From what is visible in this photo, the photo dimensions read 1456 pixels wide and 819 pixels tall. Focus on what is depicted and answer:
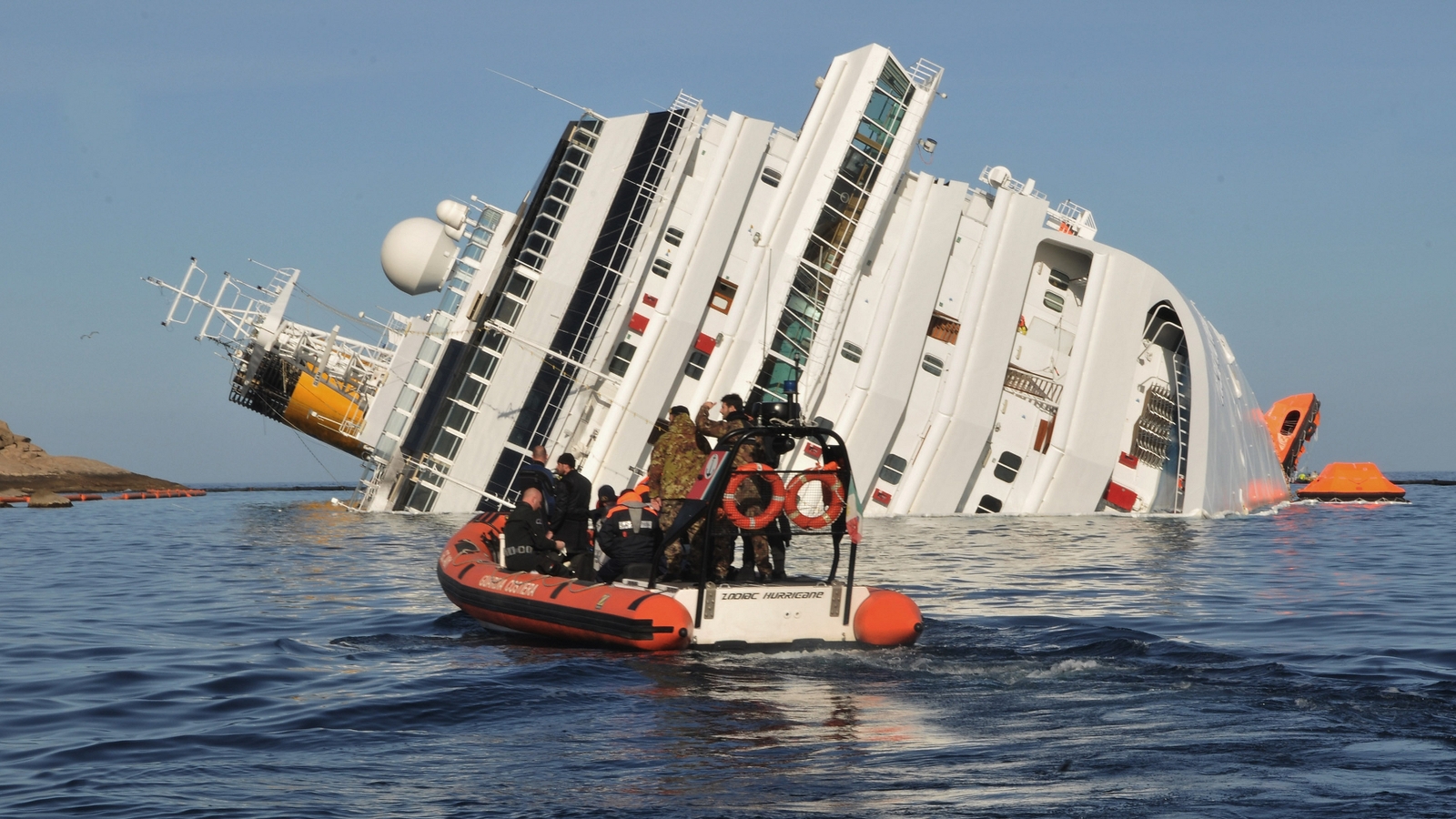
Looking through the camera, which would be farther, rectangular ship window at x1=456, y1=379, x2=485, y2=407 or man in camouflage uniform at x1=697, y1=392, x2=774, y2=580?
rectangular ship window at x1=456, y1=379, x2=485, y2=407

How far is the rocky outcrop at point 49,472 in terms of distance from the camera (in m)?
60.4

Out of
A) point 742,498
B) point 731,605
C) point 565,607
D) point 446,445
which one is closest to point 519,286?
point 446,445

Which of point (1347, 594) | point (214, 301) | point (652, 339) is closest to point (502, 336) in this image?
point (652, 339)

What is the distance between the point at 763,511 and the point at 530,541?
303 cm

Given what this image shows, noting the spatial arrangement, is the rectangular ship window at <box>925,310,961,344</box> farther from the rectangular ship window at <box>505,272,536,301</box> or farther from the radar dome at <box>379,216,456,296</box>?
the radar dome at <box>379,216,456,296</box>

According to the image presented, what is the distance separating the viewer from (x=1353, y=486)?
45.6m

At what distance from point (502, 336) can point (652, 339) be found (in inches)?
133

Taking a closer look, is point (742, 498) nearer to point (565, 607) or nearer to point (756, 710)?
point (565, 607)

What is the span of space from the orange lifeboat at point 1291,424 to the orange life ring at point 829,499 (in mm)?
37867

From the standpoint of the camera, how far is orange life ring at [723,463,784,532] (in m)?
10.4

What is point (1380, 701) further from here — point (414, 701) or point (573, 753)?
point (414, 701)

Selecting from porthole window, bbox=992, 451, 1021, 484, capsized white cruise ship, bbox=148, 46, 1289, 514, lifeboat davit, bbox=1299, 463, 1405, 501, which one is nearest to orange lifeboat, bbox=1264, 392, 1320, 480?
lifeboat davit, bbox=1299, 463, 1405, 501

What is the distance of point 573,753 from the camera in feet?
22.9

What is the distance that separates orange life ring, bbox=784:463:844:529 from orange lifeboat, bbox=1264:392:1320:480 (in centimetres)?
3787
